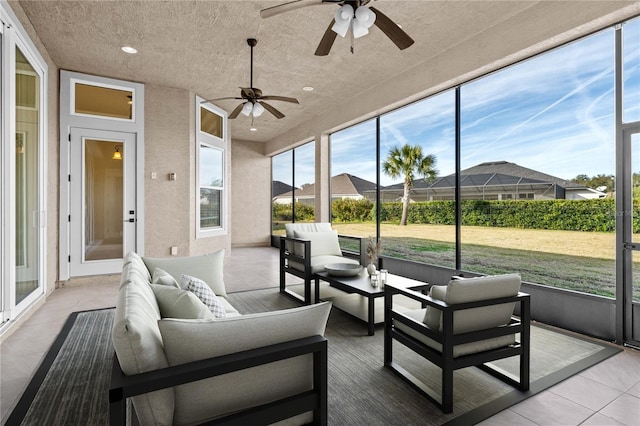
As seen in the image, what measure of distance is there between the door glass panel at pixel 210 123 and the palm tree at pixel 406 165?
11.1ft

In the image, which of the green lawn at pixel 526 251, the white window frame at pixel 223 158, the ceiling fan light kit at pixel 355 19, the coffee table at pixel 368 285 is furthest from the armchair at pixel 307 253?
the ceiling fan light kit at pixel 355 19

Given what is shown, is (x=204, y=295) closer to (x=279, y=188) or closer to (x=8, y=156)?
(x=8, y=156)

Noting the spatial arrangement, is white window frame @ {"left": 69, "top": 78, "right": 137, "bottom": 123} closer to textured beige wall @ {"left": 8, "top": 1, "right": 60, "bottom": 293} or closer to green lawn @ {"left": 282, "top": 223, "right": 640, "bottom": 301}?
textured beige wall @ {"left": 8, "top": 1, "right": 60, "bottom": 293}

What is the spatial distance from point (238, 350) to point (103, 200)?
502cm

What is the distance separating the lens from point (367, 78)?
5.26 meters

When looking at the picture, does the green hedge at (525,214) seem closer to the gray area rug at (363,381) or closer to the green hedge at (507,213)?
the green hedge at (507,213)

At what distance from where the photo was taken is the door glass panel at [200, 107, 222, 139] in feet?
21.1

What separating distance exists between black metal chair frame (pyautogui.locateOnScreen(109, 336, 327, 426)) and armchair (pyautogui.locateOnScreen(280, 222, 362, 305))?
2.70 meters

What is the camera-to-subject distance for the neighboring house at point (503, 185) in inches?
159

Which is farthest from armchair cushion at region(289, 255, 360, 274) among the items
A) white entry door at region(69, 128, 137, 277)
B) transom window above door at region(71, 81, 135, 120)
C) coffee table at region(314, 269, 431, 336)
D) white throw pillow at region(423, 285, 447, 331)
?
transom window above door at region(71, 81, 135, 120)

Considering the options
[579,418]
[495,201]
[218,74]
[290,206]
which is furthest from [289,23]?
[290,206]

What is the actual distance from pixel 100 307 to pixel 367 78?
4.73 meters

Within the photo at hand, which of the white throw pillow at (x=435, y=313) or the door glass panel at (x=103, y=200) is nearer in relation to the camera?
the white throw pillow at (x=435, y=313)

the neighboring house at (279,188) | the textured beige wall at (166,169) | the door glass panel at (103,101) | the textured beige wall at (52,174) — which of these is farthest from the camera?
the neighboring house at (279,188)
